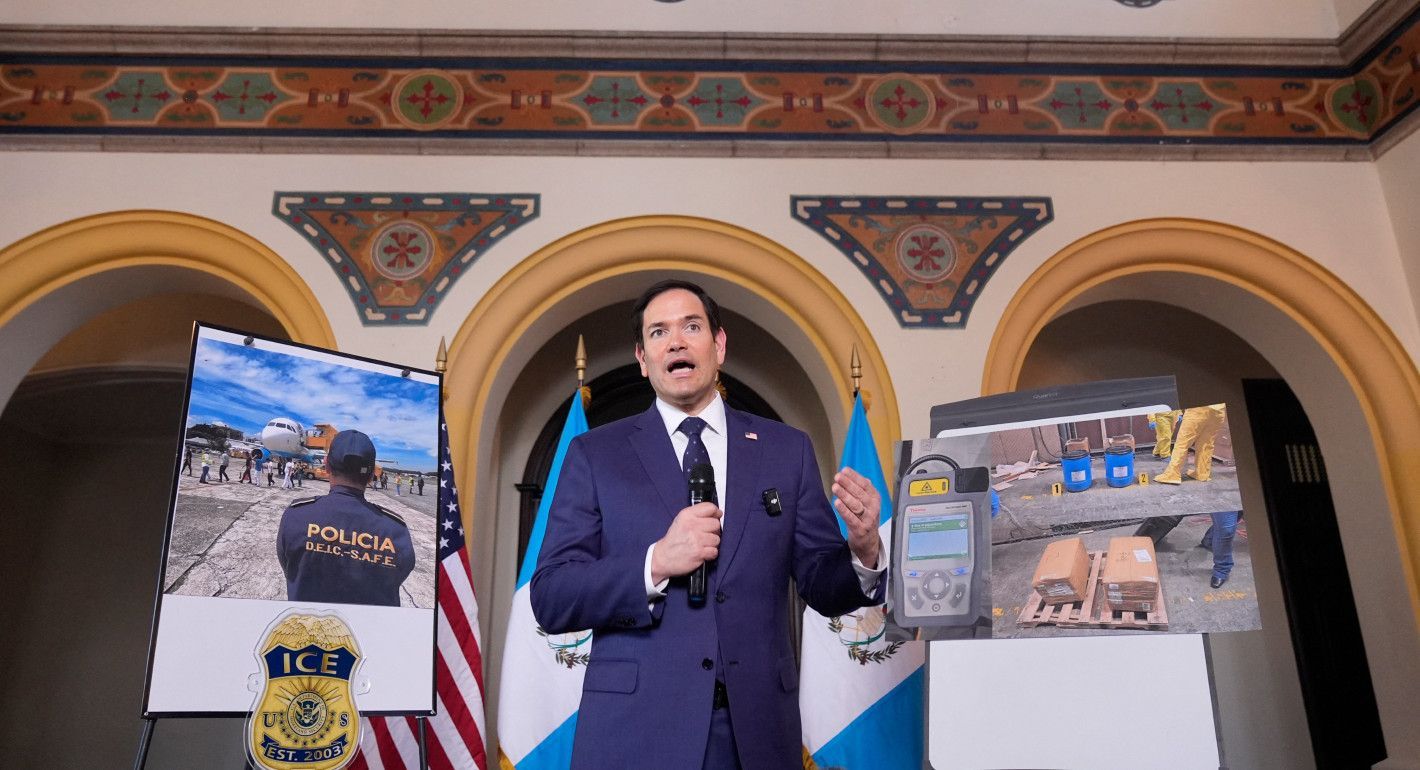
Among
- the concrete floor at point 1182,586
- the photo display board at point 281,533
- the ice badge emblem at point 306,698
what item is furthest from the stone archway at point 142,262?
the concrete floor at point 1182,586

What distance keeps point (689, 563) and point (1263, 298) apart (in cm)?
393

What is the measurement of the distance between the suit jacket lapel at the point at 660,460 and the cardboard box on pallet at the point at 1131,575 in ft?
3.34

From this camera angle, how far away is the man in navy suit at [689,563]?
1.81m

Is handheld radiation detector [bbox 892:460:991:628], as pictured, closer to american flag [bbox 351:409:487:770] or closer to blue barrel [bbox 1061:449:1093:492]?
blue barrel [bbox 1061:449:1093:492]

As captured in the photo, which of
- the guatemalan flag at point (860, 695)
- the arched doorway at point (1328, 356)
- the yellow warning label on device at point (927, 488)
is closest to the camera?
the yellow warning label on device at point (927, 488)

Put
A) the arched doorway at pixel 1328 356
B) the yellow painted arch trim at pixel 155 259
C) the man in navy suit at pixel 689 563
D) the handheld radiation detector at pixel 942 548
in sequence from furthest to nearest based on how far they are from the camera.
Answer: the yellow painted arch trim at pixel 155 259 → the arched doorway at pixel 1328 356 → the handheld radiation detector at pixel 942 548 → the man in navy suit at pixel 689 563

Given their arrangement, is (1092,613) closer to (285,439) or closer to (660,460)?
(660,460)

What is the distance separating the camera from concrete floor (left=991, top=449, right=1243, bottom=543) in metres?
2.34

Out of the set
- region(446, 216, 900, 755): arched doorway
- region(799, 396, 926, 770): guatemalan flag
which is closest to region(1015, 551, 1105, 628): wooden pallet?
region(799, 396, 926, 770): guatemalan flag

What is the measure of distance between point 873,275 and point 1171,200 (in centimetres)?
145

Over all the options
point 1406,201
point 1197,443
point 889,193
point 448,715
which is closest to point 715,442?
point 1197,443

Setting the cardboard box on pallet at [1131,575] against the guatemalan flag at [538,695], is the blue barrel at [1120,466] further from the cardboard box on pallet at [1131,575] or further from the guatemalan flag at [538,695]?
the guatemalan flag at [538,695]

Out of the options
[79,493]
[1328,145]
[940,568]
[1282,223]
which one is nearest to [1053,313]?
[1282,223]

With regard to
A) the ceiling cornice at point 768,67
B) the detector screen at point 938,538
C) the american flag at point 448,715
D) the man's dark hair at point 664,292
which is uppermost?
the ceiling cornice at point 768,67
